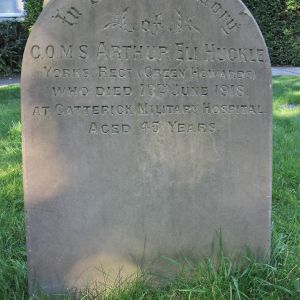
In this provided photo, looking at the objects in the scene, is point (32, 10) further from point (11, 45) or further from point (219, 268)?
point (219, 268)

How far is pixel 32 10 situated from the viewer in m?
12.6

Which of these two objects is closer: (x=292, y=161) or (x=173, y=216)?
(x=173, y=216)

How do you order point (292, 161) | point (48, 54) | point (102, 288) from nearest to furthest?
1. point (48, 54)
2. point (102, 288)
3. point (292, 161)

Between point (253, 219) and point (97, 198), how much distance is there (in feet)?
2.75

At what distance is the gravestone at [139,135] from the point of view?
97.7 inches

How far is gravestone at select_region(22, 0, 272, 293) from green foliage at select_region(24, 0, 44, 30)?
10692mm

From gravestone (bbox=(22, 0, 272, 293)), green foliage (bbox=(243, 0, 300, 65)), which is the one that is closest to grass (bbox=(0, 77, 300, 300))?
gravestone (bbox=(22, 0, 272, 293))

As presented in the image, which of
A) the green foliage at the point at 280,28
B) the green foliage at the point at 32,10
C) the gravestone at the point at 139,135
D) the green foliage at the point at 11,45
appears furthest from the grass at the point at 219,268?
the green foliage at the point at 280,28

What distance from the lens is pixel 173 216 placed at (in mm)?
2688

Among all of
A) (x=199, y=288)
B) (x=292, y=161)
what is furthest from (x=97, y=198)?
(x=292, y=161)

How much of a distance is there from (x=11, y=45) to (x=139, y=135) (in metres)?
Answer: 10.8

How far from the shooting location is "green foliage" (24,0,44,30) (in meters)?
12.6

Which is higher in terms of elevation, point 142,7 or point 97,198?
point 142,7

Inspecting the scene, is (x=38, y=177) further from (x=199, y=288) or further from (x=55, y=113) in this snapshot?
(x=199, y=288)
